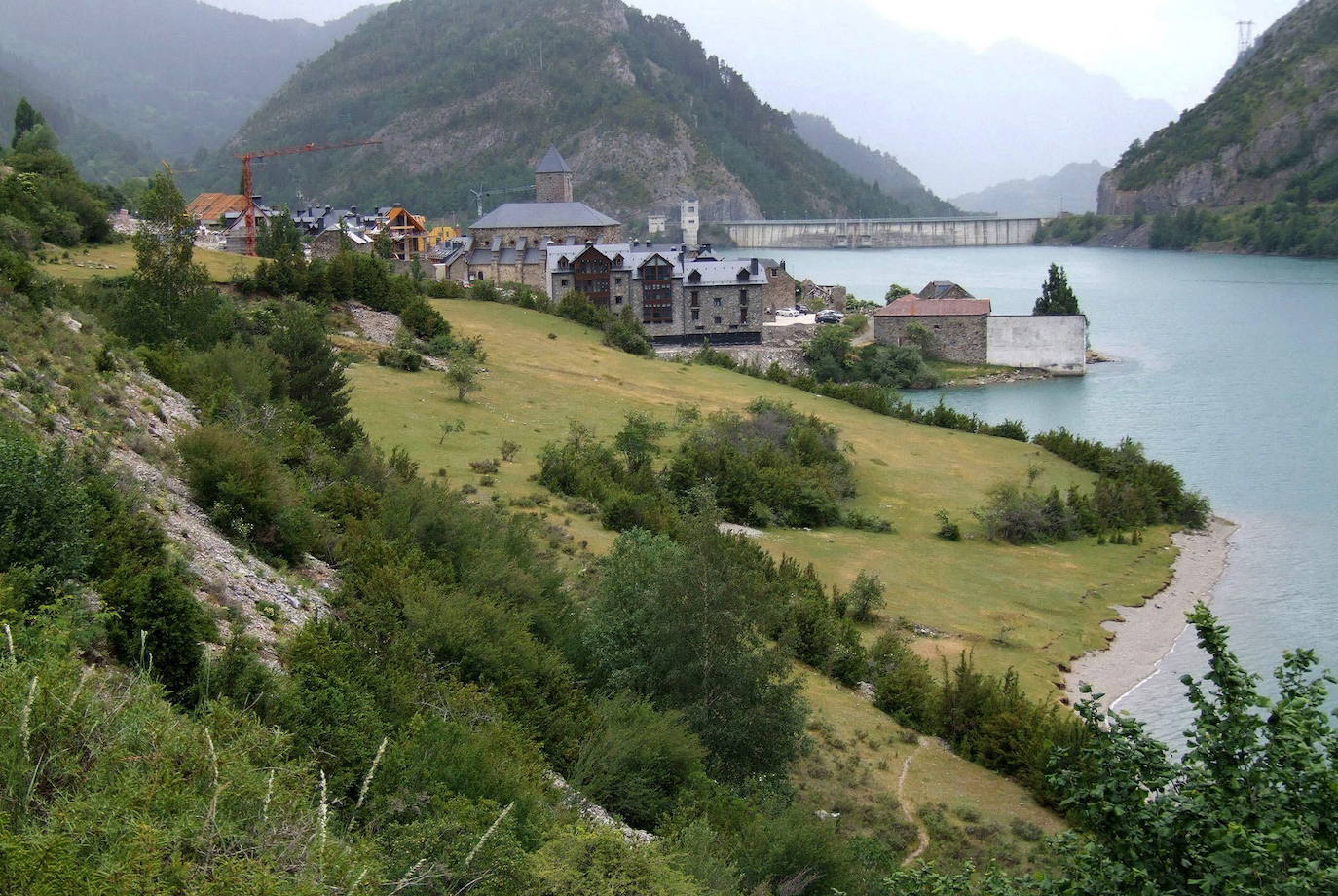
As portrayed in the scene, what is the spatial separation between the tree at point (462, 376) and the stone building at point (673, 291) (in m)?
24.3

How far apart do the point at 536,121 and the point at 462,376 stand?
13410 centimetres

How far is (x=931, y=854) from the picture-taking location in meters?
11.3

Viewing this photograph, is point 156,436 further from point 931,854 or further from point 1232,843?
point 1232,843

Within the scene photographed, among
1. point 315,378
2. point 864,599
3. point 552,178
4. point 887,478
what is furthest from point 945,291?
point 315,378

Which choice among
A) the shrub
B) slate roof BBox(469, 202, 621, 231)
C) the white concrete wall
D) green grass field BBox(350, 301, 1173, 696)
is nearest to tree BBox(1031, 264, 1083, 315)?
the white concrete wall

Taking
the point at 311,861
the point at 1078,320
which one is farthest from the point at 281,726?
the point at 1078,320

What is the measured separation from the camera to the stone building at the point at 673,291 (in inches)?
2137

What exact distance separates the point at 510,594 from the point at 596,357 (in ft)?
86.0

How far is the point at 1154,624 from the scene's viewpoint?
69.4 ft

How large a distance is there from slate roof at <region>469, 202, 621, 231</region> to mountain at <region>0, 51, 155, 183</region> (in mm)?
62228

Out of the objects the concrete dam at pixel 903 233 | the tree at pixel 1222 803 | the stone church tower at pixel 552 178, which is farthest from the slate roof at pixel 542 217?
the concrete dam at pixel 903 233

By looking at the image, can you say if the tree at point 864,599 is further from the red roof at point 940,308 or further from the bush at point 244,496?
the red roof at point 940,308

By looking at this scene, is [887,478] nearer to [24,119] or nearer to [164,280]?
[164,280]

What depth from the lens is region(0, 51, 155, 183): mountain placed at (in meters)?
119
